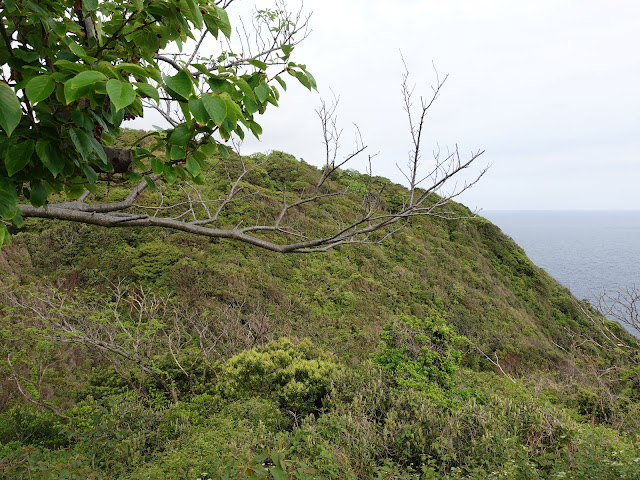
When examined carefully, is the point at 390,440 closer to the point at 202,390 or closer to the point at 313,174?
the point at 202,390

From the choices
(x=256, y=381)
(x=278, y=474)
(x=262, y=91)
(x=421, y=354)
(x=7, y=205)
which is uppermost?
(x=262, y=91)

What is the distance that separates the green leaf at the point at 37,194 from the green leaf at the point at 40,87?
712 millimetres

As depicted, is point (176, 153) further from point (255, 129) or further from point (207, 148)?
point (255, 129)

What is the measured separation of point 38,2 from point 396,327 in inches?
253

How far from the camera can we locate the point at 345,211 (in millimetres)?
19125

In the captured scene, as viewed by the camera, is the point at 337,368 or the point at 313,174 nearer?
the point at 337,368

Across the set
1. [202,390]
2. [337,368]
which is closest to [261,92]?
[337,368]

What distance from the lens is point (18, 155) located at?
1288 millimetres

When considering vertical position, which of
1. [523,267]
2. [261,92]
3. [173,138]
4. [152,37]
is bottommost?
[523,267]

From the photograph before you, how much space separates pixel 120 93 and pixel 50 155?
686mm

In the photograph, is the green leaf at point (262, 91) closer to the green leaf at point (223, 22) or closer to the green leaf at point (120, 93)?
the green leaf at point (223, 22)

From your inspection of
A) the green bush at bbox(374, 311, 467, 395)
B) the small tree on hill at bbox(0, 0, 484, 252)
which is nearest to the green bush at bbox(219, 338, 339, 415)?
the green bush at bbox(374, 311, 467, 395)

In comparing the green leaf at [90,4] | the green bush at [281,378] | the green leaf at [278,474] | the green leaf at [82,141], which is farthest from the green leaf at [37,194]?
the green bush at [281,378]

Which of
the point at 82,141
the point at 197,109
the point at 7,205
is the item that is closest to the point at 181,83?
the point at 197,109
